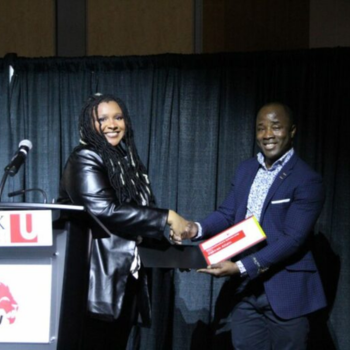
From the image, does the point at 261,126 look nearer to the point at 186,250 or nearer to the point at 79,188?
the point at 186,250

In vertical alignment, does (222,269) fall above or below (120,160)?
below

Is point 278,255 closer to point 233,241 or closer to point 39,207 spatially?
point 233,241

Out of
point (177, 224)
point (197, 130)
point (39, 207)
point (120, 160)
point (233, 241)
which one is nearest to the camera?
point (39, 207)

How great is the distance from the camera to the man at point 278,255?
3.07 meters

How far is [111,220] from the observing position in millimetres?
3012

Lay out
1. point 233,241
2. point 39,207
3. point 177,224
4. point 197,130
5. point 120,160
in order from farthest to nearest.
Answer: point 197,130 < point 120,160 < point 177,224 < point 233,241 < point 39,207

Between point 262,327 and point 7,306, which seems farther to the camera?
point 262,327

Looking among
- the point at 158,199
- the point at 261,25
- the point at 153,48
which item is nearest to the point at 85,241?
the point at 158,199

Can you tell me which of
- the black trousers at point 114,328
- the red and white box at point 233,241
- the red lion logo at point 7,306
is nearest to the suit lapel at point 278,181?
the red and white box at point 233,241

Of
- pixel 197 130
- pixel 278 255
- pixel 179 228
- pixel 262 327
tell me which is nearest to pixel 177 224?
pixel 179 228

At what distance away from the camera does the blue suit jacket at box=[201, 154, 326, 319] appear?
10.0 ft

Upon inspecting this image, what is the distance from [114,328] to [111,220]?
0.49 meters

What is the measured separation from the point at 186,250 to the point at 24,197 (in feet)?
6.34

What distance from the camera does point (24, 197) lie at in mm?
4703
